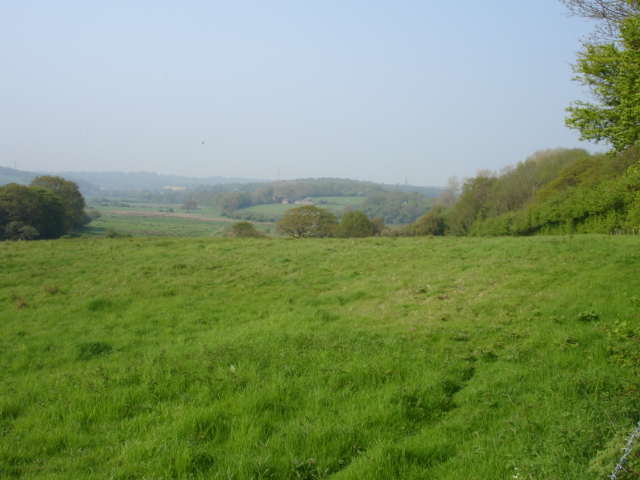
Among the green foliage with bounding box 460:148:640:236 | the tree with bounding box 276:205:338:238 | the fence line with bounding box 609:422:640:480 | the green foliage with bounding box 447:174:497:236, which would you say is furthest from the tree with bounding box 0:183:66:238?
the green foliage with bounding box 447:174:497:236

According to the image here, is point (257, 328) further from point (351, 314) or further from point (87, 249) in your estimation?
point (87, 249)

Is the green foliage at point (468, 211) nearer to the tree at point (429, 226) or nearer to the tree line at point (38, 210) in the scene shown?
the tree at point (429, 226)

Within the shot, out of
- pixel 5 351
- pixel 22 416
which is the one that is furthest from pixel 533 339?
pixel 5 351

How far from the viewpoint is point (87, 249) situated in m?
20.8

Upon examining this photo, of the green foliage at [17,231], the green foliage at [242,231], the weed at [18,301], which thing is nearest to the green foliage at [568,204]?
the weed at [18,301]

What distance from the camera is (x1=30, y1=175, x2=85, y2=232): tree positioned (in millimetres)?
42625

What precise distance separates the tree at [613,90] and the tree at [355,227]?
138 feet

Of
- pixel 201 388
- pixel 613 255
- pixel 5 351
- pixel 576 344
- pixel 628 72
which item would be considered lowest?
pixel 5 351

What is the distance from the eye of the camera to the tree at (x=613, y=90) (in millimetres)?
7589

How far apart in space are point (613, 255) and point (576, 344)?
935cm

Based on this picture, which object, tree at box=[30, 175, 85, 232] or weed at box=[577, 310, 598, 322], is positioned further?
tree at box=[30, 175, 85, 232]

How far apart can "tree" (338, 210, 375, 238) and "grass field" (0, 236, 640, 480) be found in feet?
124

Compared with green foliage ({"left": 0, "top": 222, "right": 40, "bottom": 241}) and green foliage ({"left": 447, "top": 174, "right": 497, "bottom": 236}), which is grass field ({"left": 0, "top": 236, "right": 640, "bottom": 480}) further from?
green foliage ({"left": 447, "top": 174, "right": 497, "bottom": 236})

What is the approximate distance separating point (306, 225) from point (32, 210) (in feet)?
96.1
